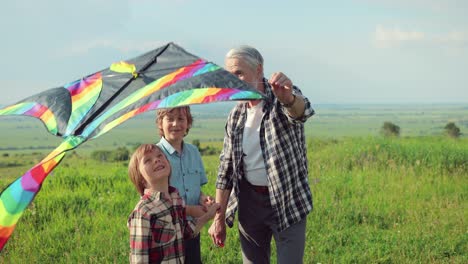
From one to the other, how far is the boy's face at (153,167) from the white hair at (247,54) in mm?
767

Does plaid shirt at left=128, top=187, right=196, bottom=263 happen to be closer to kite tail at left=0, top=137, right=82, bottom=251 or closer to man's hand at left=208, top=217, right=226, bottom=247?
man's hand at left=208, top=217, right=226, bottom=247

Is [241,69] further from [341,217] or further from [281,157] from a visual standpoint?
[341,217]

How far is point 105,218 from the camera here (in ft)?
22.9

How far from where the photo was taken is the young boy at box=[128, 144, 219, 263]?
3.10 m

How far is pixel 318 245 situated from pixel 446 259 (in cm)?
142

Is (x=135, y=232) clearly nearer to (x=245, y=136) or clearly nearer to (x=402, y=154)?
(x=245, y=136)

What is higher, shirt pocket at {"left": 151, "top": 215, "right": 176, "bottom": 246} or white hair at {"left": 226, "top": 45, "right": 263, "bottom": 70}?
white hair at {"left": 226, "top": 45, "right": 263, "bottom": 70}

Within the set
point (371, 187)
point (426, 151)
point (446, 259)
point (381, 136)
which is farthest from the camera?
point (381, 136)

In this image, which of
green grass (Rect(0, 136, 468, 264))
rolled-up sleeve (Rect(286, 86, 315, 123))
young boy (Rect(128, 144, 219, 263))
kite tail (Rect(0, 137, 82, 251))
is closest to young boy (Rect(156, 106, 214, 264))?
young boy (Rect(128, 144, 219, 263))

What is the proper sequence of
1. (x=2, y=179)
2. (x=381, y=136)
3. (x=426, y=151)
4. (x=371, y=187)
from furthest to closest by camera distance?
(x=381, y=136)
(x=426, y=151)
(x=2, y=179)
(x=371, y=187)

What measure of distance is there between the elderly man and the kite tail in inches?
52.2

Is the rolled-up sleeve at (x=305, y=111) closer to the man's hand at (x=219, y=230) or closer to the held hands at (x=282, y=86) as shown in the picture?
the held hands at (x=282, y=86)

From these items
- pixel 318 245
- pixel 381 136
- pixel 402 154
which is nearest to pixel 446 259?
pixel 318 245

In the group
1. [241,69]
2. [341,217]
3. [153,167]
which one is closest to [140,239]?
[153,167]
